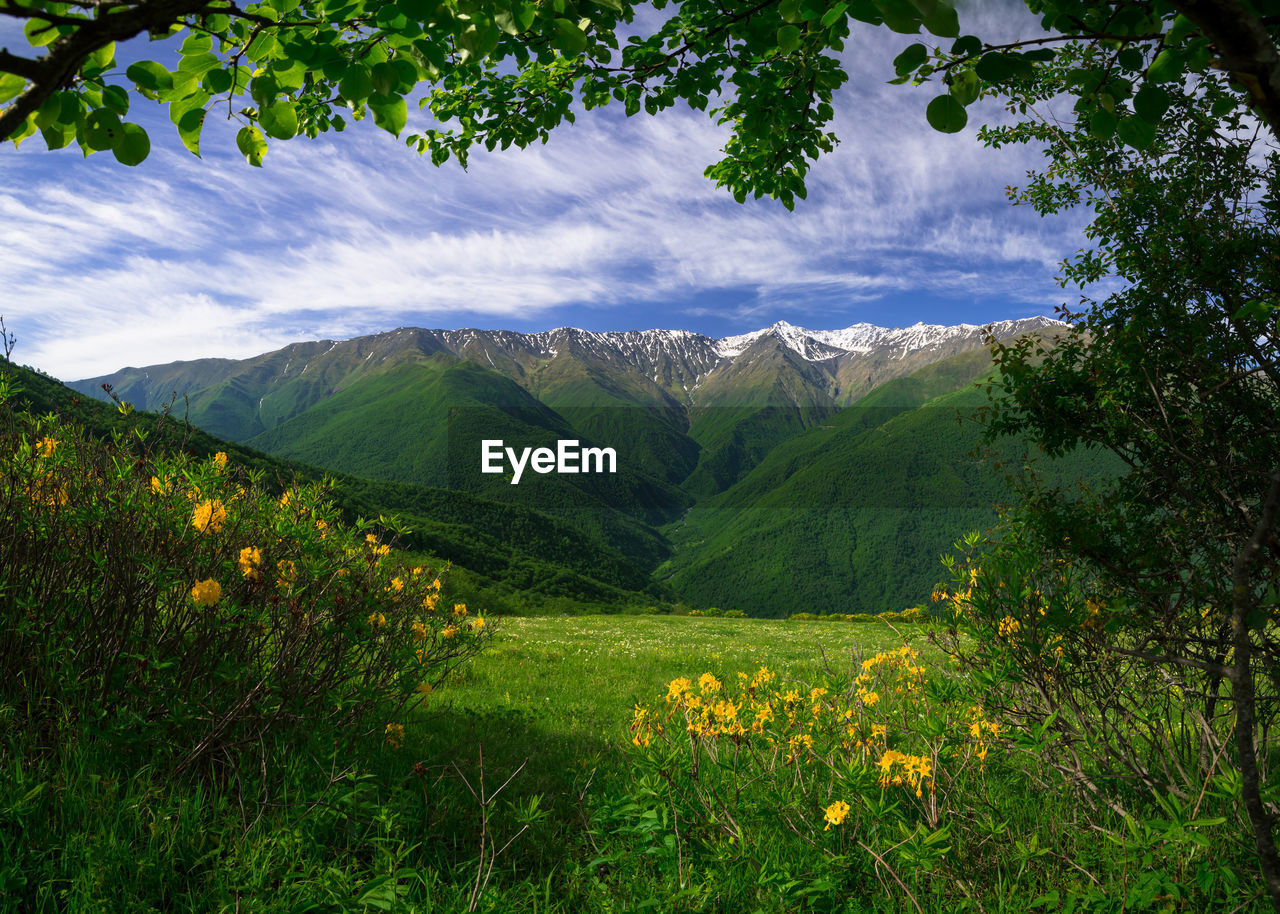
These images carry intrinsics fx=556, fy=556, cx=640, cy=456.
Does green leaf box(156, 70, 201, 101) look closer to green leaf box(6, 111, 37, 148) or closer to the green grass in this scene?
green leaf box(6, 111, 37, 148)

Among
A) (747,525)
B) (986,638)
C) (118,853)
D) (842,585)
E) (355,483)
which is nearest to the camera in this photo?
(118,853)

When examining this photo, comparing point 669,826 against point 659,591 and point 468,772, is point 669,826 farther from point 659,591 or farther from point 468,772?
point 659,591

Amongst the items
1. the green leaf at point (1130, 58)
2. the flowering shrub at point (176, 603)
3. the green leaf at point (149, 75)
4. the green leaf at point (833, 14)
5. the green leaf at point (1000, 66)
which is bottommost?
the flowering shrub at point (176, 603)

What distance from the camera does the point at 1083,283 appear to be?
5.28 m

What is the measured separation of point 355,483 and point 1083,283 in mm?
152892

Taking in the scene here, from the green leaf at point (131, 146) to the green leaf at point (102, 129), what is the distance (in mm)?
12

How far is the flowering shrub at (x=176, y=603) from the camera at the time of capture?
3301mm

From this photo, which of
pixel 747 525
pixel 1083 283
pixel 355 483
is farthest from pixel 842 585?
pixel 1083 283

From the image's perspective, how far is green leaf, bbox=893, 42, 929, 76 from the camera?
162 cm

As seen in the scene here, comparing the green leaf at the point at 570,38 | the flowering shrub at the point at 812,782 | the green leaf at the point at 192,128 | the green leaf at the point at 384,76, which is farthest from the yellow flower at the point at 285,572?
the green leaf at the point at 570,38

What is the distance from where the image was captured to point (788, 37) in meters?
2.09

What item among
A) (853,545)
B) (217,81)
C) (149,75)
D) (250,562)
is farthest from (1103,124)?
(853,545)

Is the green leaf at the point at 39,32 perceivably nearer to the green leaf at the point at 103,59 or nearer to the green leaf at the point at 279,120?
the green leaf at the point at 103,59

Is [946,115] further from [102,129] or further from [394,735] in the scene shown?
[394,735]
